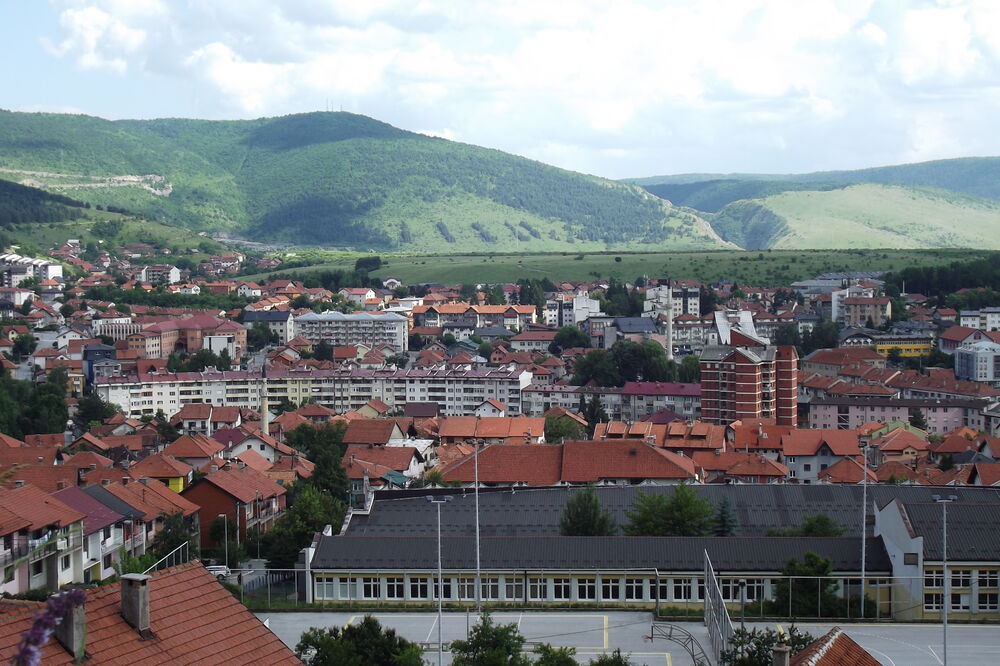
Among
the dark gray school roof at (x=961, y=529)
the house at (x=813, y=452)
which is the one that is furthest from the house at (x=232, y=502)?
the house at (x=813, y=452)

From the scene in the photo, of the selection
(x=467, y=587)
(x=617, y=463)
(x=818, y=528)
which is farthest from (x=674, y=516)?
Result: (x=617, y=463)

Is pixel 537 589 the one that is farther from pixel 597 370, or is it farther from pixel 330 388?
pixel 597 370

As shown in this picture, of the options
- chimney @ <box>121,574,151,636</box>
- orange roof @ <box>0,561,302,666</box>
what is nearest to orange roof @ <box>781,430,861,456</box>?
orange roof @ <box>0,561,302,666</box>

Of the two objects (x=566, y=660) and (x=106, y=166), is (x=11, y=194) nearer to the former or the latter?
(x=106, y=166)

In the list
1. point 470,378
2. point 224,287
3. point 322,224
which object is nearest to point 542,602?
point 470,378

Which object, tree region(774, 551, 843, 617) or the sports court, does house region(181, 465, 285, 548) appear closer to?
the sports court

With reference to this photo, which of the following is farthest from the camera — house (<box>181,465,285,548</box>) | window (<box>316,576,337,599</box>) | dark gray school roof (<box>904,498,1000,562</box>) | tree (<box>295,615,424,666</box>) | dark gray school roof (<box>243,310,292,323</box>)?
dark gray school roof (<box>243,310,292,323</box>)
